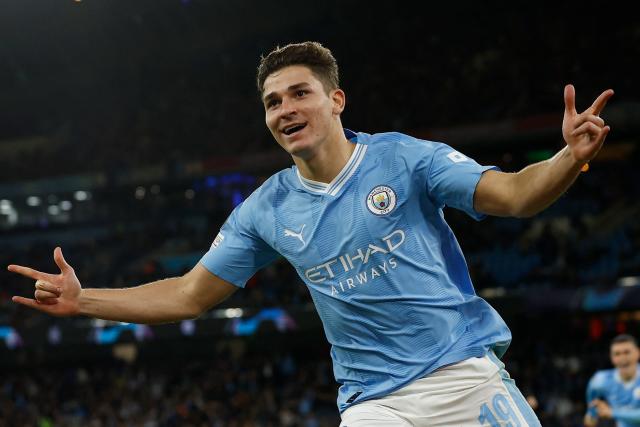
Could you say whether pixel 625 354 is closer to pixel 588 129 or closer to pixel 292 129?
pixel 292 129

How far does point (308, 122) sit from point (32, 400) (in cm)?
2305

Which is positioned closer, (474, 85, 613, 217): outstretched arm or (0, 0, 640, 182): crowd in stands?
(474, 85, 613, 217): outstretched arm

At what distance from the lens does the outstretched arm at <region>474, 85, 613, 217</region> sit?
3.00m

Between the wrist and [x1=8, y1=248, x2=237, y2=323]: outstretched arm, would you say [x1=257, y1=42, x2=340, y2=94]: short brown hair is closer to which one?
[x1=8, y1=248, x2=237, y2=323]: outstretched arm

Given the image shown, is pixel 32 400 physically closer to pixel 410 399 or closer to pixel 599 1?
pixel 599 1

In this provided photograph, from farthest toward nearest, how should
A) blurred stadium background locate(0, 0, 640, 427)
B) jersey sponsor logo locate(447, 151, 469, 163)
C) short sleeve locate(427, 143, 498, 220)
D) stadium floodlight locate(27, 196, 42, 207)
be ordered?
stadium floodlight locate(27, 196, 42, 207) → blurred stadium background locate(0, 0, 640, 427) → jersey sponsor logo locate(447, 151, 469, 163) → short sleeve locate(427, 143, 498, 220)

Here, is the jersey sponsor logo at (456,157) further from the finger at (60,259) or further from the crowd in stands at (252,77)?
the crowd in stands at (252,77)

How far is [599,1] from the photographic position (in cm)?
2386

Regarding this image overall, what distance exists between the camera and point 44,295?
389 cm

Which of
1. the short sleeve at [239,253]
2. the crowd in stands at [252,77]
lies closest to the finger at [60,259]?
the short sleeve at [239,253]

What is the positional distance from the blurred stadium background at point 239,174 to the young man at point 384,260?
43.0 ft

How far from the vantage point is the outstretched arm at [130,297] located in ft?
12.8

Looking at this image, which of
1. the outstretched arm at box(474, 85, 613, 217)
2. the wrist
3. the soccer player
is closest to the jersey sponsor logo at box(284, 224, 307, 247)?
the outstretched arm at box(474, 85, 613, 217)

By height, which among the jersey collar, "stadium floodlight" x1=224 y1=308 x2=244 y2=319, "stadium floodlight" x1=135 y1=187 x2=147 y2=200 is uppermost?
"stadium floodlight" x1=135 y1=187 x2=147 y2=200
